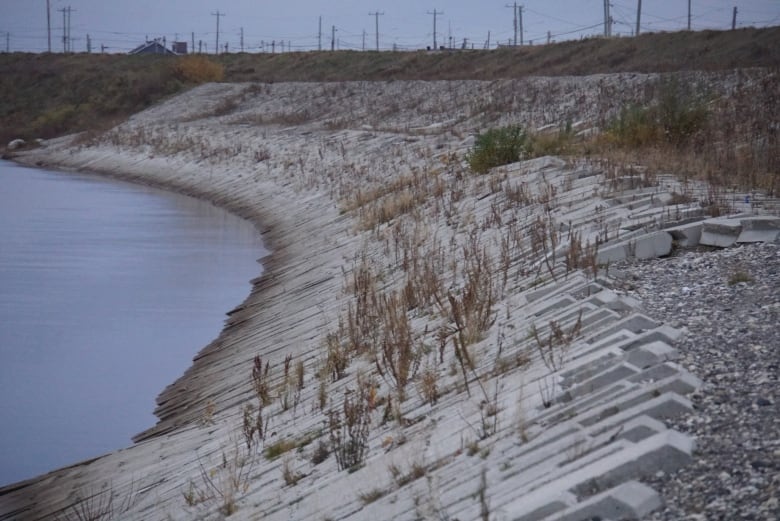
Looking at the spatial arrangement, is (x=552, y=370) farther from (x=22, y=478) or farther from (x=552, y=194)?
(x=552, y=194)

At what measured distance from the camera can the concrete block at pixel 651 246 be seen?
866cm

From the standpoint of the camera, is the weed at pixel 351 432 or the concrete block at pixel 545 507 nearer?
the concrete block at pixel 545 507

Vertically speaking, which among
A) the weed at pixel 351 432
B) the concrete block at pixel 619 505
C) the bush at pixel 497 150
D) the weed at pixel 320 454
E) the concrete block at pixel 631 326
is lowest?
the weed at pixel 320 454

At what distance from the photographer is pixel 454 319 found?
8141 millimetres

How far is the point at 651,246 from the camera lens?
870 cm

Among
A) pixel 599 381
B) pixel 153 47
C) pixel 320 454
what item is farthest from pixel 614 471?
pixel 153 47

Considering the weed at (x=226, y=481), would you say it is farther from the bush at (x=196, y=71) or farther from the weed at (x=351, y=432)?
the bush at (x=196, y=71)

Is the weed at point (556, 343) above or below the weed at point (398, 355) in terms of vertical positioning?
above

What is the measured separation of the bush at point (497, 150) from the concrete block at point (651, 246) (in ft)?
26.9

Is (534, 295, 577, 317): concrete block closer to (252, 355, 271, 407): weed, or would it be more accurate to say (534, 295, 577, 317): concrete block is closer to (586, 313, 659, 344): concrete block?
(586, 313, 659, 344): concrete block

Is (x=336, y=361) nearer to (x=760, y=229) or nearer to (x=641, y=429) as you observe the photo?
(x=760, y=229)

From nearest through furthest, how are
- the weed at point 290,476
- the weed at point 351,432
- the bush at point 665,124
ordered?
1. the weed at point 351,432
2. the weed at point 290,476
3. the bush at point 665,124

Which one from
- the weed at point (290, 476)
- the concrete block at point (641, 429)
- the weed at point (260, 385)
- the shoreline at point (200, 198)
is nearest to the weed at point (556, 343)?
the concrete block at point (641, 429)

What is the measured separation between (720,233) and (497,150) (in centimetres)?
843
